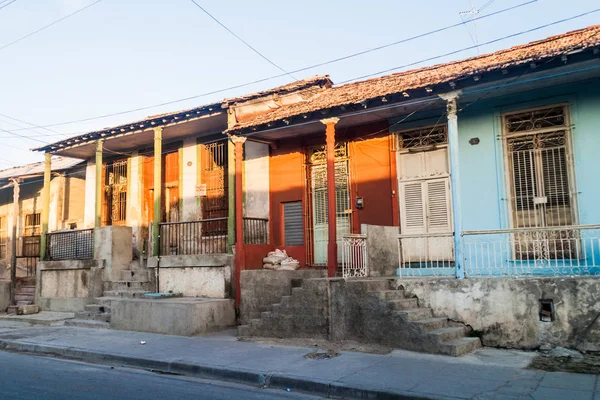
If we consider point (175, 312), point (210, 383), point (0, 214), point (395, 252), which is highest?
point (0, 214)

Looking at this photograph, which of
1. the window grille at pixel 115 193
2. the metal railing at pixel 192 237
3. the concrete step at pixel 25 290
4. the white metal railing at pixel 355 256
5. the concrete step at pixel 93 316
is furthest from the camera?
the concrete step at pixel 25 290

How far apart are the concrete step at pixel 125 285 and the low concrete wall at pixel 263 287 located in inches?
150

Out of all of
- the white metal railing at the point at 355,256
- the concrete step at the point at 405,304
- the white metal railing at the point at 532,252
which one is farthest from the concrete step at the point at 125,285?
the white metal railing at the point at 532,252

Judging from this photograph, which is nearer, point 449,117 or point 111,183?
point 449,117

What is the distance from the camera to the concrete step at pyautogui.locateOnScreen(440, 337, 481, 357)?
8109 millimetres

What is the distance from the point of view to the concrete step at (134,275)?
14.6m

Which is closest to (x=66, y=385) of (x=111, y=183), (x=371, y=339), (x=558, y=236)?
(x=371, y=339)

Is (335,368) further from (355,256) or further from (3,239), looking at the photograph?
(3,239)

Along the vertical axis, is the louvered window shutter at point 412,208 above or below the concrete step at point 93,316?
above

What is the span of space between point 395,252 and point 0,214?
17.5 m

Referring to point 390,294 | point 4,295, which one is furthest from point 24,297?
point 390,294

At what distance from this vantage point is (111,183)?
57.7ft

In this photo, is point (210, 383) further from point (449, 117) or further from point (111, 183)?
point (111, 183)

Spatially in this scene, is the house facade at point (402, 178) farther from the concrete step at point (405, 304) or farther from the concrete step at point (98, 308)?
the concrete step at point (98, 308)
